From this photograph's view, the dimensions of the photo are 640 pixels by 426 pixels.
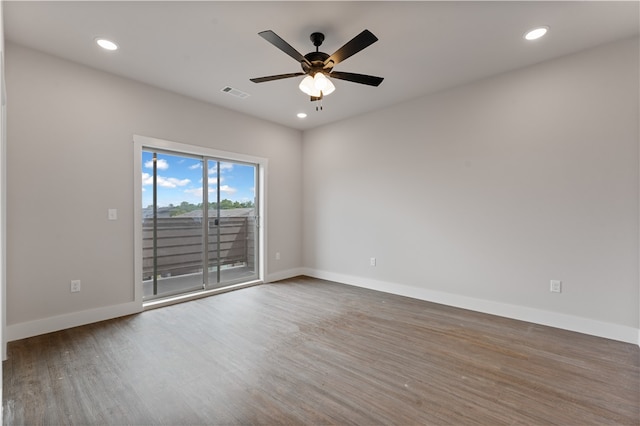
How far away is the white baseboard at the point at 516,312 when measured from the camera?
2822 mm

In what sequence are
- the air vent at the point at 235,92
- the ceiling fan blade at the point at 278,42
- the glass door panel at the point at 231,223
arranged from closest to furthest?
the ceiling fan blade at the point at 278,42
the air vent at the point at 235,92
the glass door panel at the point at 231,223

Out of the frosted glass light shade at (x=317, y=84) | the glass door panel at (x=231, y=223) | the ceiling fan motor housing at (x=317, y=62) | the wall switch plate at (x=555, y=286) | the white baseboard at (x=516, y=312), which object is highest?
the ceiling fan motor housing at (x=317, y=62)

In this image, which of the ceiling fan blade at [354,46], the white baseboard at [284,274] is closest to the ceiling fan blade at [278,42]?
the ceiling fan blade at [354,46]

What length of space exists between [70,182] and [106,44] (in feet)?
4.81

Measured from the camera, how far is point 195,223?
4348 millimetres

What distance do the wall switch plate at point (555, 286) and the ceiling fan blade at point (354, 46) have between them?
306 cm

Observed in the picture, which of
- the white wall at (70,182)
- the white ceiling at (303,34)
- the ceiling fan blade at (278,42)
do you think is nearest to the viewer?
the ceiling fan blade at (278,42)

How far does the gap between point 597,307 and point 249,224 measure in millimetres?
4594

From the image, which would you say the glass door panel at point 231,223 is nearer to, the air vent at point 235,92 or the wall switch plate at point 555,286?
the air vent at point 235,92

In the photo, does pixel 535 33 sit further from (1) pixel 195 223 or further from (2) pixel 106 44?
(1) pixel 195 223

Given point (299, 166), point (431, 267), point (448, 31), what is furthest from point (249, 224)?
point (448, 31)

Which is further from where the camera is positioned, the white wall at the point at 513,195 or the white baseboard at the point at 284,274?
the white baseboard at the point at 284,274

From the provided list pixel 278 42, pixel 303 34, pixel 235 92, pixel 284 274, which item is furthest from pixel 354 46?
pixel 284 274

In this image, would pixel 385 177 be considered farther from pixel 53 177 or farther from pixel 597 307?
pixel 53 177
